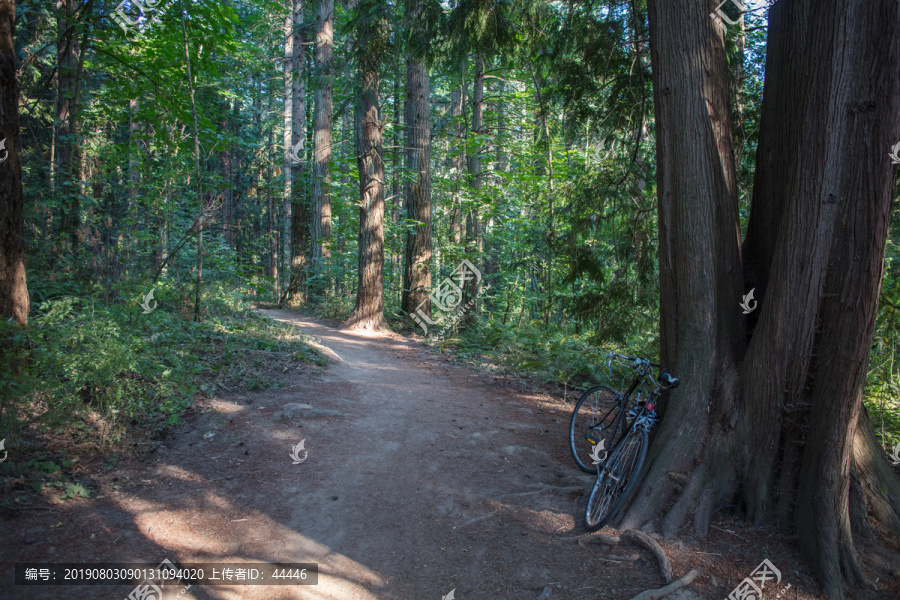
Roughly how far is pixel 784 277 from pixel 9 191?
6.39 meters

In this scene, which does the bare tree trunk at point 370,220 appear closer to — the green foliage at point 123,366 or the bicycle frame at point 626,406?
the green foliage at point 123,366

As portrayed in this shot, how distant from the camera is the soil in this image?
10.3ft

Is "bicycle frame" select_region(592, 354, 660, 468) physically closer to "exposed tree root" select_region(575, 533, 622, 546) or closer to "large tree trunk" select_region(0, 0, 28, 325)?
"exposed tree root" select_region(575, 533, 622, 546)

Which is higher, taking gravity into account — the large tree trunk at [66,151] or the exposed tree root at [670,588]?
the large tree trunk at [66,151]

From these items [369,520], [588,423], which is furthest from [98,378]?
[588,423]

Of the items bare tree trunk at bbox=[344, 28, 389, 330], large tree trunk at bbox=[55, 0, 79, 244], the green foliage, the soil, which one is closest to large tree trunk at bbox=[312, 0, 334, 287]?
bare tree trunk at bbox=[344, 28, 389, 330]

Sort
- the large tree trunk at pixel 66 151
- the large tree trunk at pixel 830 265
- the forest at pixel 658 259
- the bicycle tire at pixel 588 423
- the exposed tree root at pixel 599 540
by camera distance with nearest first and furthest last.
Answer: the large tree trunk at pixel 830 265 → the forest at pixel 658 259 → the exposed tree root at pixel 599 540 → the bicycle tire at pixel 588 423 → the large tree trunk at pixel 66 151

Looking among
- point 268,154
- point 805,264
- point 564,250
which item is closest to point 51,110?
point 564,250

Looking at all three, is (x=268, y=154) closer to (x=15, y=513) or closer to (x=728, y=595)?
(x=15, y=513)

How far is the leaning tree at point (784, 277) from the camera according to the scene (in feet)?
10.4

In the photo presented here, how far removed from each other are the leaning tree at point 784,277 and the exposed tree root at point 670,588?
0.49 metres

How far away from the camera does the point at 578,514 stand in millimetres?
4008

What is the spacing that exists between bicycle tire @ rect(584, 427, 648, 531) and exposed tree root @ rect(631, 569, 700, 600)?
2.28ft

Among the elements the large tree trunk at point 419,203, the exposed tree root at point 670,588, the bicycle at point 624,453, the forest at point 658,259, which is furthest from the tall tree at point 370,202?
the exposed tree root at point 670,588
